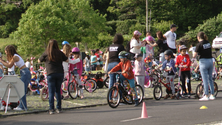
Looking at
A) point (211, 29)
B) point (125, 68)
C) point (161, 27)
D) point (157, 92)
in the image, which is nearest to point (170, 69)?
point (157, 92)

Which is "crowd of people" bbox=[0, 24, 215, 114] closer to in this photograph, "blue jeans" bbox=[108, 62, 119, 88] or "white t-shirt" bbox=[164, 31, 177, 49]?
"blue jeans" bbox=[108, 62, 119, 88]

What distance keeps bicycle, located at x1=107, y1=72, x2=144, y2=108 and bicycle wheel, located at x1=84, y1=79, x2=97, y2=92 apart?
413cm

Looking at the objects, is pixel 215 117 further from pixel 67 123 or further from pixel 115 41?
pixel 115 41

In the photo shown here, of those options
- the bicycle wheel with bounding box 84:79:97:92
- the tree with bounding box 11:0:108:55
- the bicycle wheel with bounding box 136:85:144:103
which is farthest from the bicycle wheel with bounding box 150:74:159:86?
the tree with bounding box 11:0:108:55

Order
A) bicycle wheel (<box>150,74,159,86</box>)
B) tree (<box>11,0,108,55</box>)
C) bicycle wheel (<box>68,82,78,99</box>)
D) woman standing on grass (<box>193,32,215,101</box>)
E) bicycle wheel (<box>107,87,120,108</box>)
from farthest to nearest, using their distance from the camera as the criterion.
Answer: tree (<box>11,0,108,55</box>)
bicycle wheel (<box>150,74,159,86</box>)
bicycle wheel (<box>68,82,78,99</box>)
woman standing on grass (<box>193,32,215,101</box>)
bicycle wheel (<box>107,87,120,108</box>)

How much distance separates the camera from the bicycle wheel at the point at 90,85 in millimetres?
15329

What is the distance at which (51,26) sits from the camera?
171ft

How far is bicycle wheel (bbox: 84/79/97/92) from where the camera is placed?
15.3 m

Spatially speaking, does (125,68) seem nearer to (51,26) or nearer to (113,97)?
(113,97)

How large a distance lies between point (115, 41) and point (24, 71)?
294 cm

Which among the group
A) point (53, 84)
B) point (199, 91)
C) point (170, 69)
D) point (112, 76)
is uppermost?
point (170, 69)

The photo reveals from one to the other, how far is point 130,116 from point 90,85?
250 inches

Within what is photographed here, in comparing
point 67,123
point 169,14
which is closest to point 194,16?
point 169,14

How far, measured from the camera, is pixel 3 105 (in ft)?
35.6
